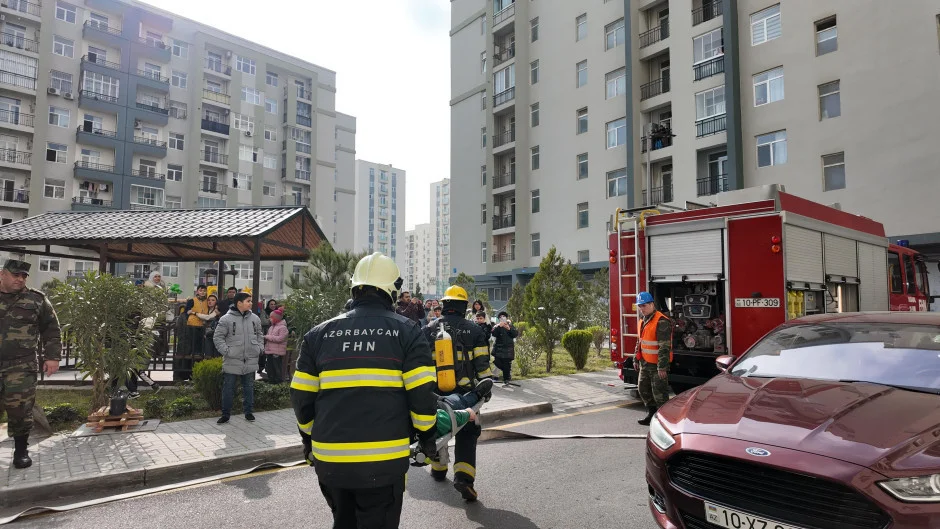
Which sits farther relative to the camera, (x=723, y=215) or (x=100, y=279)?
(x=723, y=215)

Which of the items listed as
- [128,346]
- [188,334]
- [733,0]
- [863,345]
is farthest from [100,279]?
[733,0]

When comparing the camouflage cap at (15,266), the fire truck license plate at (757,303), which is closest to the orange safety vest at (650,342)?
the fire truck license plate at (757,303)

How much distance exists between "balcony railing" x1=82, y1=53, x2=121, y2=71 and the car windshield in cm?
4812

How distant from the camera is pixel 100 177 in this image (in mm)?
38562

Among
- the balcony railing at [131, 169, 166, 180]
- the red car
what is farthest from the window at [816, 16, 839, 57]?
the balcony railing at [131, 169, 166, 180]

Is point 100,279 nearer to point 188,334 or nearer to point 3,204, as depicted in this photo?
point 188,334

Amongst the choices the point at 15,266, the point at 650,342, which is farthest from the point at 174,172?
the point at 650,342

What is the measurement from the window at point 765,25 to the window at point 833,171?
6197 millimetres

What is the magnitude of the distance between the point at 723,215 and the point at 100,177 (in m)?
43.6

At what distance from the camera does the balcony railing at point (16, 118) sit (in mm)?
35750

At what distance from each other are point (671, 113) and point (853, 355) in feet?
89.3

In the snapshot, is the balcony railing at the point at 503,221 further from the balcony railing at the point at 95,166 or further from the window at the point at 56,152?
the window at the point at 56,152

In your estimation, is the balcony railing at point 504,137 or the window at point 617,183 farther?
the balcony railing at point 504,137

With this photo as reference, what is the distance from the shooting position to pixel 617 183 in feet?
102
